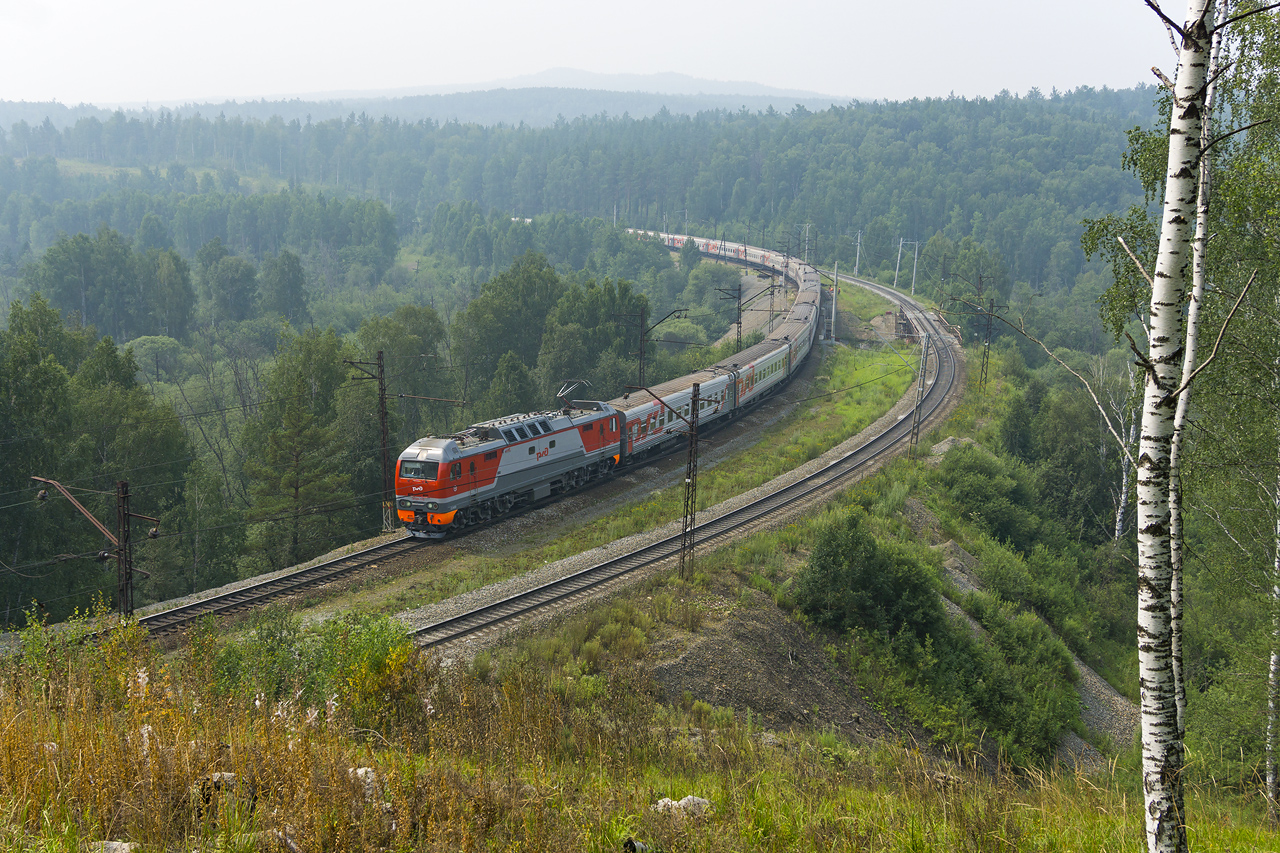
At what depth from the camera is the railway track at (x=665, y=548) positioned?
22.5 m

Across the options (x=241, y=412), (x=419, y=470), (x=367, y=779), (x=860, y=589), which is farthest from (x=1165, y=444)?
(x=241, y=412)

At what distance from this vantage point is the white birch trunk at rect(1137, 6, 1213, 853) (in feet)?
18.0

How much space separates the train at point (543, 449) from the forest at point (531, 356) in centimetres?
827

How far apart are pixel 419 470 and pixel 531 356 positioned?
46.1 metres

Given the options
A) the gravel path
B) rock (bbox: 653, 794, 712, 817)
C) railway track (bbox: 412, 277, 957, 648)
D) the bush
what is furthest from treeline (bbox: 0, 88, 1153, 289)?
rock (bbox: 653, 794, 712, 817)

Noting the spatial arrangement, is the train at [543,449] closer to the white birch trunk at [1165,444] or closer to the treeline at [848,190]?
the white birch trunk at [1165,444]

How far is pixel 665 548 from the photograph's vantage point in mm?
29547

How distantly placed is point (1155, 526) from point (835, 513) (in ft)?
88.2

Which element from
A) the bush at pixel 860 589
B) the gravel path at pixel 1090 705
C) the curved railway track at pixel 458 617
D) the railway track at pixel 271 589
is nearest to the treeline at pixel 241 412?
the railway track at pixel 271 589

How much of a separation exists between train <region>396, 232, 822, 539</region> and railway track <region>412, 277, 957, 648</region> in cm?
495

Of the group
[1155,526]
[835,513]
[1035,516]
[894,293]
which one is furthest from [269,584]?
[894,293]

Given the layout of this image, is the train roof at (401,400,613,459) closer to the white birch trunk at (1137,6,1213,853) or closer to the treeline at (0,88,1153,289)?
the white birch trunk at (1137,6,1213,853)

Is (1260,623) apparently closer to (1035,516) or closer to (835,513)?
(835,513)

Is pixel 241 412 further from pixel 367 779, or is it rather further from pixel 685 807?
pixel 685 807
